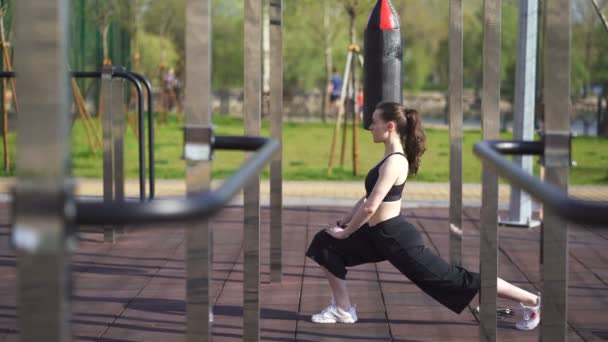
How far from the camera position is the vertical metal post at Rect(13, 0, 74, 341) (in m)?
1.70

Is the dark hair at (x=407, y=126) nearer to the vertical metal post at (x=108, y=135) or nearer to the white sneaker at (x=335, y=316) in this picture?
the white sneaker at (x=335, y=316)

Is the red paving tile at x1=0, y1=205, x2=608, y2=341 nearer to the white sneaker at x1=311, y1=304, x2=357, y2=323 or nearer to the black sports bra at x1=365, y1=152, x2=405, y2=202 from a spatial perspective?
the white sneaker at x1=311, y1=304, x2=357, y2=323

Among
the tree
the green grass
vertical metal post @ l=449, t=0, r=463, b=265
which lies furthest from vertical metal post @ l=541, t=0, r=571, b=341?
the tree

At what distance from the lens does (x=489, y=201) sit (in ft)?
13.3

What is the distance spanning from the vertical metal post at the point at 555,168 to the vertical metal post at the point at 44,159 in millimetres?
1673

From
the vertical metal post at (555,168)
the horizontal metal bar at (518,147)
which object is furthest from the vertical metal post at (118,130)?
the vertical metal post at (555,168)

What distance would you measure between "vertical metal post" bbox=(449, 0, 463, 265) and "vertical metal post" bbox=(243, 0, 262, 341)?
55.7 inches

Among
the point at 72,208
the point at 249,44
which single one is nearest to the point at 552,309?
the point at 72,208

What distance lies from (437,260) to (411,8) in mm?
33873

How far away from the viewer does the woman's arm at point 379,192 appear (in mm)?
4637

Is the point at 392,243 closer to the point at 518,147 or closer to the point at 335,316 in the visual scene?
the point at 335,316

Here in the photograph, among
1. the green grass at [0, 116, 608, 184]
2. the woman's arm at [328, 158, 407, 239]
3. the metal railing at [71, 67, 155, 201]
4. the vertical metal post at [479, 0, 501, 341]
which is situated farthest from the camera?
the green grass at [0, 116, 608, 184]

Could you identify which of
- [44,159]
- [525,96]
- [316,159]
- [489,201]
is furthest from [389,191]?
[316,159]

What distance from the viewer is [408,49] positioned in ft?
143
